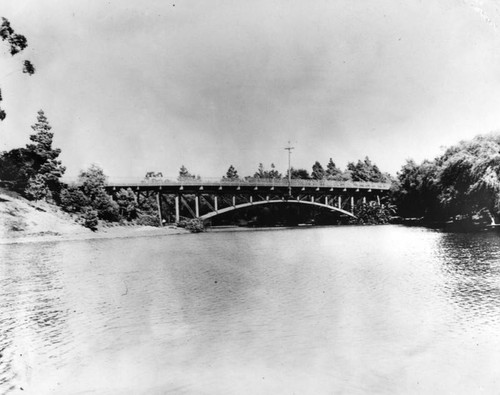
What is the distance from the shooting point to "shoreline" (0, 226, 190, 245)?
32.0 metres

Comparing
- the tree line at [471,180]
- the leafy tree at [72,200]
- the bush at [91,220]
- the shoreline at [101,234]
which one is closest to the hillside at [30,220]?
the shoreline at [101,234]

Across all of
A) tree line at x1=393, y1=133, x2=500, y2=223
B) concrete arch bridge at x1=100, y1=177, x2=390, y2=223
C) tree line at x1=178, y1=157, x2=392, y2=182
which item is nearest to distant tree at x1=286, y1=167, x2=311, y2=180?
tree line at x1=178, y1=157, x2=392, y2=182

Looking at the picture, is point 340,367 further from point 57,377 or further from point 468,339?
point 57,377

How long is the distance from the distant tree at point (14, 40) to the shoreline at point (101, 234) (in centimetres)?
1269

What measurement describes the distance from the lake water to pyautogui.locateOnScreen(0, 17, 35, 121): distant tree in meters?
10.1

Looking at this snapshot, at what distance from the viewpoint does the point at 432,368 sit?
837 cm

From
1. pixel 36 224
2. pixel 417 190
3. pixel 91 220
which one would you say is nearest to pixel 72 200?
pixel 91 220

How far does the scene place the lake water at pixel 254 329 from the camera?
8.07m

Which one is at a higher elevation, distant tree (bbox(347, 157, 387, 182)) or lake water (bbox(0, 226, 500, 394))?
distant tree (bbox(347, 157, 387, 182))

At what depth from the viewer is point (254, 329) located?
10844mm

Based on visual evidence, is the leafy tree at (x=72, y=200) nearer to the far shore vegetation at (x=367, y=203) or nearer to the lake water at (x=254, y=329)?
the far shore vegetation at (x=367, y=203)

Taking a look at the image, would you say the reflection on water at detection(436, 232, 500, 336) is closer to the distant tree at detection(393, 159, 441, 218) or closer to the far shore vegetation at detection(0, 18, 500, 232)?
the far shore vegetation at detection(0, 18, 500, 232)

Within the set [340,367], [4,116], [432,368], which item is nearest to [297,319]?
[340,367]

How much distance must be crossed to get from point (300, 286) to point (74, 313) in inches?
295
